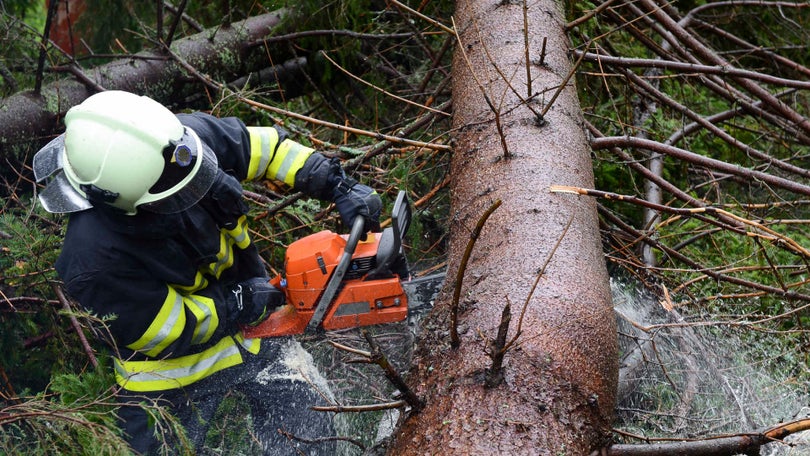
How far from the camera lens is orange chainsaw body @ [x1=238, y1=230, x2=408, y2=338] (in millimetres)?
2967

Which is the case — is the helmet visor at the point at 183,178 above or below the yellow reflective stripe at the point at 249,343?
above

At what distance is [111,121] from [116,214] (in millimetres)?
370

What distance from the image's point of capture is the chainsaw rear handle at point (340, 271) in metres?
2.87

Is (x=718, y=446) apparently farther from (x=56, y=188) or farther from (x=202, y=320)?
(x=56, y=188)

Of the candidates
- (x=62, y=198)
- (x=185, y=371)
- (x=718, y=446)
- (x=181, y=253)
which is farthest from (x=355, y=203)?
(x=718, y=446)

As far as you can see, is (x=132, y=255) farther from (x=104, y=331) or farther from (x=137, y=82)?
(x=137, y=82)

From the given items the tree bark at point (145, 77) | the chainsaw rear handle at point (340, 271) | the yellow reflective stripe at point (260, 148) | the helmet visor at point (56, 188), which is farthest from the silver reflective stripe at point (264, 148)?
the tree bark at point (145, 77)

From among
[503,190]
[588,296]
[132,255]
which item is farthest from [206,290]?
[588,296]

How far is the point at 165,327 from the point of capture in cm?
272

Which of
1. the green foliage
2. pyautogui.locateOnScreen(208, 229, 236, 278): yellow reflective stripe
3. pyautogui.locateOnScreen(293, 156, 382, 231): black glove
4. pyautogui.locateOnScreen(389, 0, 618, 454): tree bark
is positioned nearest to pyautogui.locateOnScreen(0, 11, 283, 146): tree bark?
pyautogui.locateOnScreen(208, 229, 236, 278): yellow reflective stripe

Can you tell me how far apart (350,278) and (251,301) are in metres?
0.48

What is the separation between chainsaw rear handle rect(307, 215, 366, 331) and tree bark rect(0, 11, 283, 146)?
193cm

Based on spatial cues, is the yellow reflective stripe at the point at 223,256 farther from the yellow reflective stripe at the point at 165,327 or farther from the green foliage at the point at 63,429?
the green foliage at the point at 63,429

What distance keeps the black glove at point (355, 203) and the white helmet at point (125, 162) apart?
571mm
